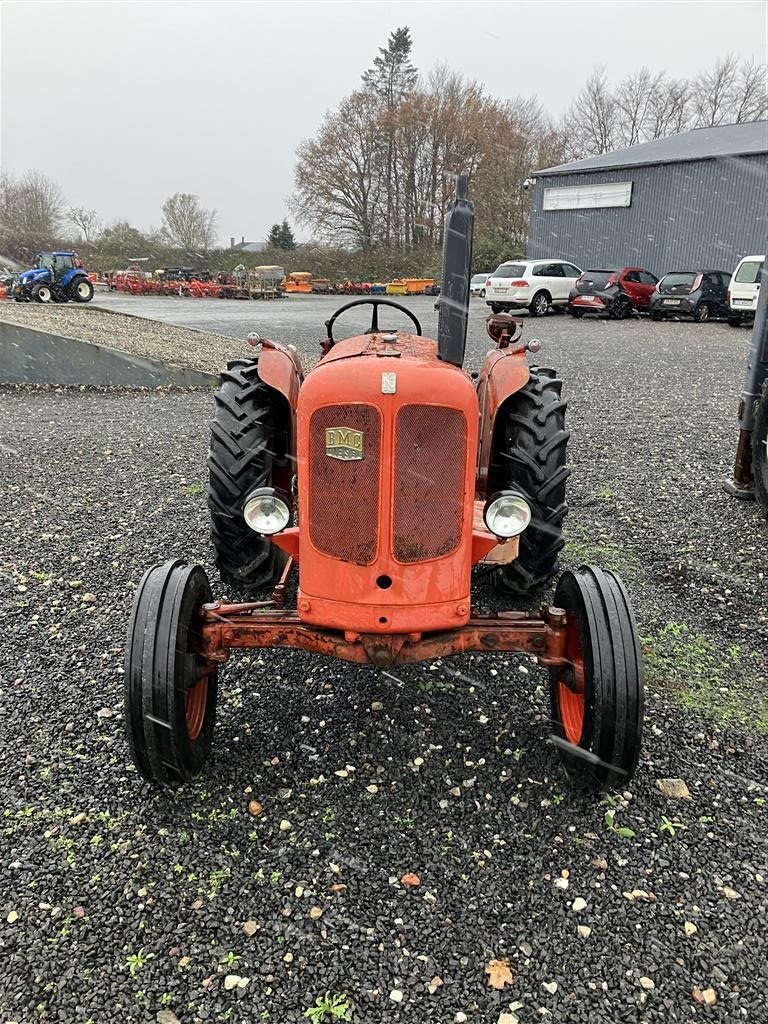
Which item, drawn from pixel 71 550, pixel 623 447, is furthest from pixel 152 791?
pixel 623 447

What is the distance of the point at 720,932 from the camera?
6.64 feet

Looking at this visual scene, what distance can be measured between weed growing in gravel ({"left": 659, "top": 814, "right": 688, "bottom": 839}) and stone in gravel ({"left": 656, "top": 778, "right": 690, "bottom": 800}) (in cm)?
11

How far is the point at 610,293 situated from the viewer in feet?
64.0

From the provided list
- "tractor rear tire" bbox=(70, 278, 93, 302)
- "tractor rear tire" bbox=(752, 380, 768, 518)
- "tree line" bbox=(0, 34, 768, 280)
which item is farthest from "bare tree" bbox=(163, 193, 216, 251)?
"tractor rear tire" bbox=(752, 380, 768, 518)

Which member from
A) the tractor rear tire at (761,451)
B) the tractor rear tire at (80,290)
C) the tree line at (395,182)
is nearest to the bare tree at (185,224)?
the tree line at (395,182)

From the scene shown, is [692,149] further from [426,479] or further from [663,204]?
[426,479]

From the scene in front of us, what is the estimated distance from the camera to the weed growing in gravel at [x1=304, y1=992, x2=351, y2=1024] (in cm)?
181

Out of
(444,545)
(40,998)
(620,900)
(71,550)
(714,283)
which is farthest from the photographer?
(714,283)

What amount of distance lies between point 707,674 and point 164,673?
2.24 m

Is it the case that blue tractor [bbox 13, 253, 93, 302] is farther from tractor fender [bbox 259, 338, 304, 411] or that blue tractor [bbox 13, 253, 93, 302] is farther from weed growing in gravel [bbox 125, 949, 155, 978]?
weed growing in gravel [bbox 125, 949, 155, 978]

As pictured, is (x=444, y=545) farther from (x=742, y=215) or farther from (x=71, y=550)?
(x=742, y=215)

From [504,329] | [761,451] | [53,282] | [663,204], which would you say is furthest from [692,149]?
[504,329]

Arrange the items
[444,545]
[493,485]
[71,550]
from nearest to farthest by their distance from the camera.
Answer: [444,545] < [493,485] < [71,550]

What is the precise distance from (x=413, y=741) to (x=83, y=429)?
5808 millimetres
